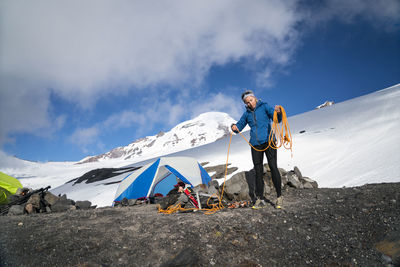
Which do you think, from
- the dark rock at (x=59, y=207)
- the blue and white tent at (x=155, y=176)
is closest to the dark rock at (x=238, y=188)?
the blue and white tent at (x=155, y=176)

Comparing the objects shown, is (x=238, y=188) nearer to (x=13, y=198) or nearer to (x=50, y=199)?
(x=50, y=199)

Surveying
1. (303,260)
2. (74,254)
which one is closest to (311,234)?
(303,260)

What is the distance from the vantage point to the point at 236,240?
303 centimetres

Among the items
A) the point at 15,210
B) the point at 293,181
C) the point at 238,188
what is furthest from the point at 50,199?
the point at 293,181

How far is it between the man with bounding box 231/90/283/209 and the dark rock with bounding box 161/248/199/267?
8.11 ft

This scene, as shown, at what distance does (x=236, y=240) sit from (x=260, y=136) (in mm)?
2688

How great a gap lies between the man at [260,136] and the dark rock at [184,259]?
247cm

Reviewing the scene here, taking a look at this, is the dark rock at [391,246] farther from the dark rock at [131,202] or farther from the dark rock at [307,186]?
the dark rock at [131,202]

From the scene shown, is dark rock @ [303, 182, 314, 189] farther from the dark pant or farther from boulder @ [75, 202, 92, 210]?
boulder @ [75, 202, 92, 210]

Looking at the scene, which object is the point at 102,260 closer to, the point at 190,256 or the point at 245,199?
the point at 190,256

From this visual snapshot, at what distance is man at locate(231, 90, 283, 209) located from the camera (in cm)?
474

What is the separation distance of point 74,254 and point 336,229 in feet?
13.7

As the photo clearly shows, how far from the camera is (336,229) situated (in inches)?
122

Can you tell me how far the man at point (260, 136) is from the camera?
4.74 meters
